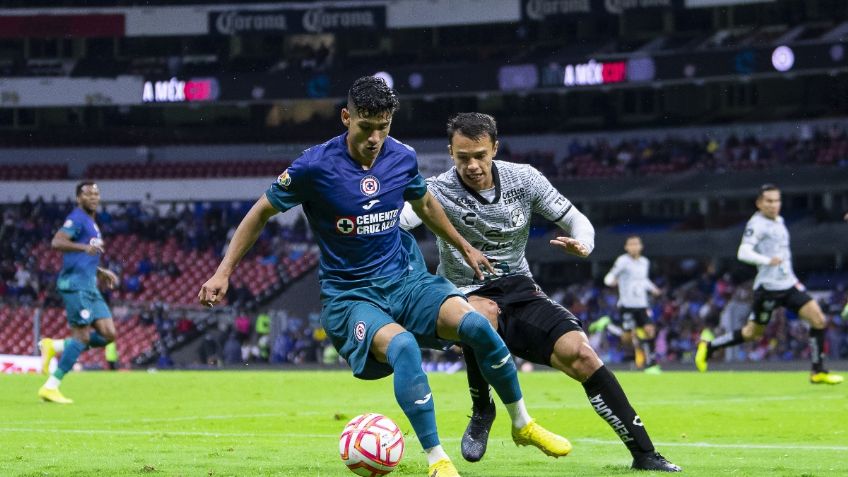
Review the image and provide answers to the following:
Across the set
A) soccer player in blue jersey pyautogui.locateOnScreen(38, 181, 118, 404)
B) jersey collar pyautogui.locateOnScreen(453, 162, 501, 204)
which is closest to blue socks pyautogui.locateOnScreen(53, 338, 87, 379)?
soccer player in blue jersey pyautogui.locateOnScreen(38, 181, 118, 404)

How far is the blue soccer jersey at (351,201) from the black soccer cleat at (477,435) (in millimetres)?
1230

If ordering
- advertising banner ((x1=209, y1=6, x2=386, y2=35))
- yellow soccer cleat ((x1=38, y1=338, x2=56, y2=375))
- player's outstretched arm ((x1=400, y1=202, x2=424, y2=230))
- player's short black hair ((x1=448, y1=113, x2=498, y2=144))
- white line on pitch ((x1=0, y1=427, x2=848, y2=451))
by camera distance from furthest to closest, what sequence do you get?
advertising banner ((x1=209, y1=6, x2=386, y2=35)) < yellow soccer cleat ((x1=38, y1=338, x2=56, y2=375)) < white line on pitch ((x1=0, y1=427, x2=848, y2=451)) < player's outstretched arm ((x1=400, y1=202, x2=424, y2=230)) < player's short black hair ((x1=448, y1=113, x2=498, y2=144))


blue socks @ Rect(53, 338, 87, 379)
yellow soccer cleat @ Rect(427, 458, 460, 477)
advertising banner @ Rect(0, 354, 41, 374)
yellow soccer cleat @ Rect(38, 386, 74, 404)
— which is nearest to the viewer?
yellow soccer cleat @ Rect(427, 458, 460, 477)

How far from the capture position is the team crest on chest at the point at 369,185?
23.5 ft

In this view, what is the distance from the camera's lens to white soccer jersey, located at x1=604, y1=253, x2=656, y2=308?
23109 millimetres

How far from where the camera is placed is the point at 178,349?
36625 mm

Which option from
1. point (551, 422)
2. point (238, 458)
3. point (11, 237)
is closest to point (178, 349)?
point (11, 237)

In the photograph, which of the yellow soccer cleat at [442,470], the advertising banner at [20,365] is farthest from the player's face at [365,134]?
the advertising banner at [20,365]

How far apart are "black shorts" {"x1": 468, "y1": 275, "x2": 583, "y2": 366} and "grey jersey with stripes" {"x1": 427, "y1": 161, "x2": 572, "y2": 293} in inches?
4.4

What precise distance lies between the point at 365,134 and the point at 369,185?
299mm

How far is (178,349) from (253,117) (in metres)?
16.1

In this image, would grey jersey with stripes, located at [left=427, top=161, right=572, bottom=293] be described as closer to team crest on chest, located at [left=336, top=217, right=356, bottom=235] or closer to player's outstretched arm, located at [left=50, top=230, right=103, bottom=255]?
team crest on chest, located at [left=336, top=217, right=356, bottom=235]

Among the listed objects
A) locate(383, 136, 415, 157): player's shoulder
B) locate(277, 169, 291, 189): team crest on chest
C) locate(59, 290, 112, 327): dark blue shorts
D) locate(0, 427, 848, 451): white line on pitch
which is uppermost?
locate(383, 136, 415, 157): player's shoulder

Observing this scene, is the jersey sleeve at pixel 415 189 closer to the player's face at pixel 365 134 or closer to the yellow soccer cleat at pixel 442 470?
the player's face at pixel 365 134
